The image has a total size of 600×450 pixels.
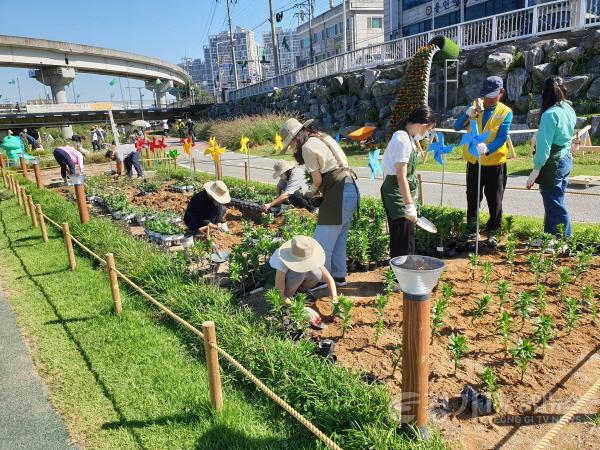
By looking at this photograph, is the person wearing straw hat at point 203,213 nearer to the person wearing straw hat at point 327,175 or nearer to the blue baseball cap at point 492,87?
the person wearing straw hat at point 327,175

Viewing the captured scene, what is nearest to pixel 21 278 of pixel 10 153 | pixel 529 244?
pixel 529 244

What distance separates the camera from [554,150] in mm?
4707

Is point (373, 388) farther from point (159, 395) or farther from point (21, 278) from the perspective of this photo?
point (21, 278)

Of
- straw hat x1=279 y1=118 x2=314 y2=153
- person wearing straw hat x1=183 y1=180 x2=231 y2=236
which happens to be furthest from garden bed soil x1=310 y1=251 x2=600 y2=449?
person wearing straw hat x1=183 y1=180 x2=231 y2=236

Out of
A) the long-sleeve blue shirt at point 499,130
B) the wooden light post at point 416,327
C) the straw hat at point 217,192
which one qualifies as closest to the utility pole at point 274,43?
the straw hat at point 217,192

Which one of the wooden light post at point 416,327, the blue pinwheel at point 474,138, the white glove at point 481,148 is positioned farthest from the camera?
the blue pinwheel at point 474,138

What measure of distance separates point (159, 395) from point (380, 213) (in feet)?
12.4

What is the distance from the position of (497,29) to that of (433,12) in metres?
10.4

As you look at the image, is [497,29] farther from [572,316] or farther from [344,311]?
[344,311]

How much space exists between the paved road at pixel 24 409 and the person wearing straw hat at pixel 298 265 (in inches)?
71.9

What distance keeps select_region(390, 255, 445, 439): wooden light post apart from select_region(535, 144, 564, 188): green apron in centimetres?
323

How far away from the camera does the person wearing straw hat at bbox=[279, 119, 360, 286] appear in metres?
4.00

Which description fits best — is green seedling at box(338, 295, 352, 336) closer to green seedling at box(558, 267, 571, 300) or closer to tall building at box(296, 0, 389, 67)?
green seedling at box(558, 267, 571, 300)

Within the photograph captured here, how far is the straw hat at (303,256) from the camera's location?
356cm
